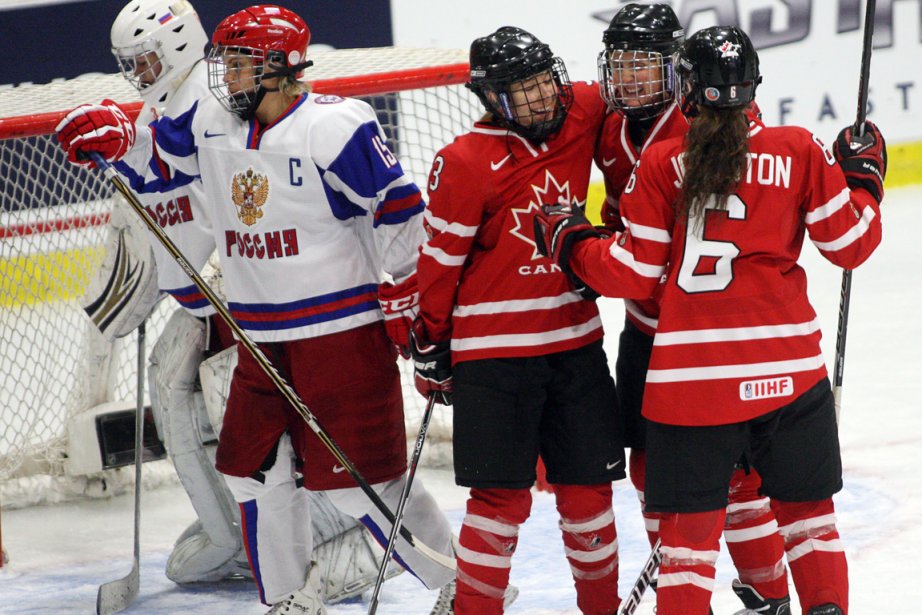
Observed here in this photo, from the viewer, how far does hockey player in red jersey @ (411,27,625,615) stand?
7.29 ft

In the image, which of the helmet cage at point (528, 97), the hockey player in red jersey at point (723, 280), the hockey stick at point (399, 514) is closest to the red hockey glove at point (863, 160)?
the hockey player in red jersey at point (723, 280)

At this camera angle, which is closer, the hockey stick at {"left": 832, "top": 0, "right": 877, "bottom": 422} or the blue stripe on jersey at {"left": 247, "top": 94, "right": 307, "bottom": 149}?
the hockey stick at {"left": 832, "top": 0, "right": 877, "bottom": 422}

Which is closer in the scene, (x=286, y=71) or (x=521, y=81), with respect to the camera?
(x=521, y=81)

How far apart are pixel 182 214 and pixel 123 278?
0.33 metres

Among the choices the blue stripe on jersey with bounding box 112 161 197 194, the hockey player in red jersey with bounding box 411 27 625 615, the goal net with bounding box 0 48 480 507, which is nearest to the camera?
the hockey player in red jersey with bounding box 411 27 625 615

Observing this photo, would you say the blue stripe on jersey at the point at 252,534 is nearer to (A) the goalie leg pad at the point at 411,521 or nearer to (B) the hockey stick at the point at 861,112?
(A) the goalie leg pad at the point at 411,521

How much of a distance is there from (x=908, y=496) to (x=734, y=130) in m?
1.48

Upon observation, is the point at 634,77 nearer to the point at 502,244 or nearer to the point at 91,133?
the point at 502,244

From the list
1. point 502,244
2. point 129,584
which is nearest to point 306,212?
point 502,244

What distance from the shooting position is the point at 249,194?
2.45 m

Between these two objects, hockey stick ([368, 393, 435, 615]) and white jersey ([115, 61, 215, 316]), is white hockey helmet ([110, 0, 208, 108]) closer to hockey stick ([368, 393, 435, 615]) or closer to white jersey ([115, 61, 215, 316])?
white jersey ([115, 61, 215, 316])

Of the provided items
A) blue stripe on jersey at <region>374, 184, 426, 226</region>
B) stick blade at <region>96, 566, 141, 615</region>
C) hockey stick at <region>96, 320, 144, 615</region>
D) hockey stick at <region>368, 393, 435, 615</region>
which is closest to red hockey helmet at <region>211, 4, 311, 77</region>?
blue stripe on jersey at <region>374, 184, 426, 226</region>

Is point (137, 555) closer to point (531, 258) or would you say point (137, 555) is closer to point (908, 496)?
point (531, 258)

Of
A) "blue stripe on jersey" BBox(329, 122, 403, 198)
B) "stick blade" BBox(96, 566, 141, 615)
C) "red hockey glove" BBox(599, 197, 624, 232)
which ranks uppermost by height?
"blue stripe on jersey" BBox(329, 122, 403, 198)
